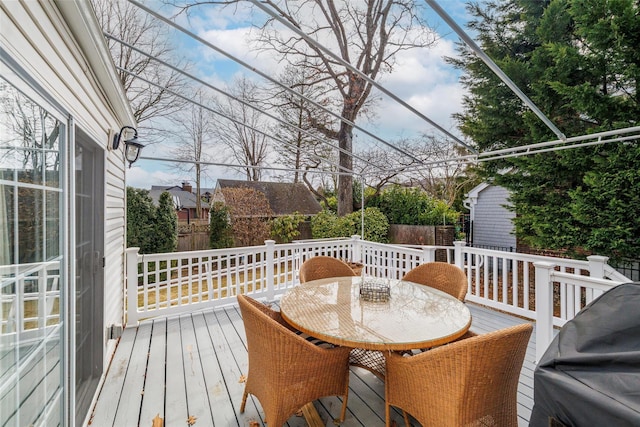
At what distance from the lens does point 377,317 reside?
206cm

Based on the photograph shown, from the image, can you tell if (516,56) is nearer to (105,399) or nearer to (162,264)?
(105,399)

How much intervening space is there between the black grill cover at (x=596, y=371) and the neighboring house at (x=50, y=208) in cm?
192

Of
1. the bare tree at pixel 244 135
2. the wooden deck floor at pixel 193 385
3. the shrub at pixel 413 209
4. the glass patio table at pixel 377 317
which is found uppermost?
the bare tree at pixel 244 135

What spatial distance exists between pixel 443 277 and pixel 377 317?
1.33m

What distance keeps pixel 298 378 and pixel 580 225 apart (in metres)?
5.36

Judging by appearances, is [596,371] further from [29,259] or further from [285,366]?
[29,259]

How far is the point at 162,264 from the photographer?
7.62 metres

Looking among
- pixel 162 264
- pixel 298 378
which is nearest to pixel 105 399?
pixel 298 378

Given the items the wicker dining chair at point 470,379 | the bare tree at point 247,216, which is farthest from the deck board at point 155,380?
the bare tree at point 247,216

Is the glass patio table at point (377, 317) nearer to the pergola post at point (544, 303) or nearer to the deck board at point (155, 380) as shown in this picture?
the pergola post at point (544, 303)

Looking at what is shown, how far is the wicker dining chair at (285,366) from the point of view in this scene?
1763 mm

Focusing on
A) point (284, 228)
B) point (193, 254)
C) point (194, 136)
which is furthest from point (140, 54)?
point (193, 254)

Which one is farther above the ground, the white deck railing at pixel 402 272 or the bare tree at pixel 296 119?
the bare tree at pixel 296 119

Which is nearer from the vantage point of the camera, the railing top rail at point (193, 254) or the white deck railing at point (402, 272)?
the white deck railing at point (402, 272)
